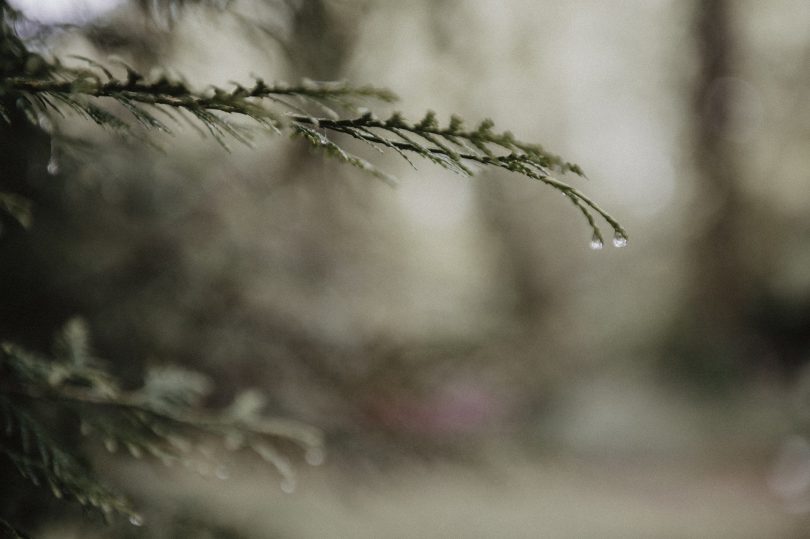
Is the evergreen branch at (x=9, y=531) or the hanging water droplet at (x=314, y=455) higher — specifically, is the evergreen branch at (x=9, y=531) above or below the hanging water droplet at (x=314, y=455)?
below

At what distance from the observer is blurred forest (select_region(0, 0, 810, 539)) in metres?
2.55

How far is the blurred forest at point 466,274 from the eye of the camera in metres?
2.55

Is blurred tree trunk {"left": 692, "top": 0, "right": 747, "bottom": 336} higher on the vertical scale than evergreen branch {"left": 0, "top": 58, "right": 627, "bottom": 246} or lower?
higher

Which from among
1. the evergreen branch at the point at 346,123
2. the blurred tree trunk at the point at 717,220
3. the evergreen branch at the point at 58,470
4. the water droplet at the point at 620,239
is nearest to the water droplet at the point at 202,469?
the evergreen branch at the point at 58,470

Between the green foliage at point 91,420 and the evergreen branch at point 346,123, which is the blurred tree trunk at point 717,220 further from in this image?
the evergreen branch at point 346,123

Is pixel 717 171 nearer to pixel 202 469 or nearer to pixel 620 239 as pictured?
pixel 202 469

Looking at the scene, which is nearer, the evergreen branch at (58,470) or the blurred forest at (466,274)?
the evergreen branch at (58,470)

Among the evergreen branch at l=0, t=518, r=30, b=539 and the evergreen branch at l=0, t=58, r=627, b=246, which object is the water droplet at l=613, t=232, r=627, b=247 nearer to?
the evergreen branch at l=0, t=58, r=627, b=246

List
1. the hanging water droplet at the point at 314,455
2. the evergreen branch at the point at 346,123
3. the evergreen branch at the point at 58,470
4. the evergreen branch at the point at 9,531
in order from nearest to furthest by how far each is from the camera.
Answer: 1. the evergreen branch at the point at 346,123
2. the evergreen branch at the point at 9,531
3. the evergreen branch at the point at 58,470
4. the hanging water droplet at the point at 314,455

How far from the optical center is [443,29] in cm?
326

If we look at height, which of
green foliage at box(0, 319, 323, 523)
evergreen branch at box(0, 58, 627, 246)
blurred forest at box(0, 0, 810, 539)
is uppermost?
blurred forest at box(0, 0, 810, 539)

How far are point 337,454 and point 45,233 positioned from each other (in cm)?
164

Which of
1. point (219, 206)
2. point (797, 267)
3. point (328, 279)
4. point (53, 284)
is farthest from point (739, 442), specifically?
point (53, 284)

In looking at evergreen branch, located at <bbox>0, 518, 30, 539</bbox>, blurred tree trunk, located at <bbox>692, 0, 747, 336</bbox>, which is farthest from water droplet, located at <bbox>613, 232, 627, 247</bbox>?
blurred tree trunk, located at <bbox>692, 0, 747, 336</bbox>
